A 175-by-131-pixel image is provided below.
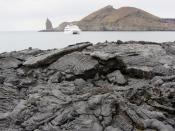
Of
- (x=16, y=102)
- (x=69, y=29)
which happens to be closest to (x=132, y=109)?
(x=16, y=102)

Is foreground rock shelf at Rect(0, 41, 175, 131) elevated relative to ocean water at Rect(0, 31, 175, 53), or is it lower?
elevated

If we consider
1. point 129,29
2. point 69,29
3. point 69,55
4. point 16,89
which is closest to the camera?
point 16,89

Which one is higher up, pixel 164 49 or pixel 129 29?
pixel 164 49

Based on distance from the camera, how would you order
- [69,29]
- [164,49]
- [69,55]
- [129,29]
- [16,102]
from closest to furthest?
[16,102], [69,55], [164,49], [69,29], [129,29]

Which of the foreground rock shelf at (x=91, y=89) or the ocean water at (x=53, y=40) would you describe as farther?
the ocean water at (x=53, y=40)

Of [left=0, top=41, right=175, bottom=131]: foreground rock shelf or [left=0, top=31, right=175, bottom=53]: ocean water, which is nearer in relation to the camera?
[left=0, top=41, right=175, bottom=131]: foreground rock shelf

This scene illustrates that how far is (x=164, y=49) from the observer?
55.9ft

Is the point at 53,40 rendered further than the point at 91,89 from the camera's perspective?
Yes

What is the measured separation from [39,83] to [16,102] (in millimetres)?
1600

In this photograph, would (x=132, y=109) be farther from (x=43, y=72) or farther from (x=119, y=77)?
(x=43, y=72)

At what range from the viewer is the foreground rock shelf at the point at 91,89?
37.3 ft

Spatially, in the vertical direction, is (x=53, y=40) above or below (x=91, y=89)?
below

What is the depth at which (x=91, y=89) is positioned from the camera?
1323 centimetres

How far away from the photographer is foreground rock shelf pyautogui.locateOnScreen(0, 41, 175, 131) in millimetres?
11383
